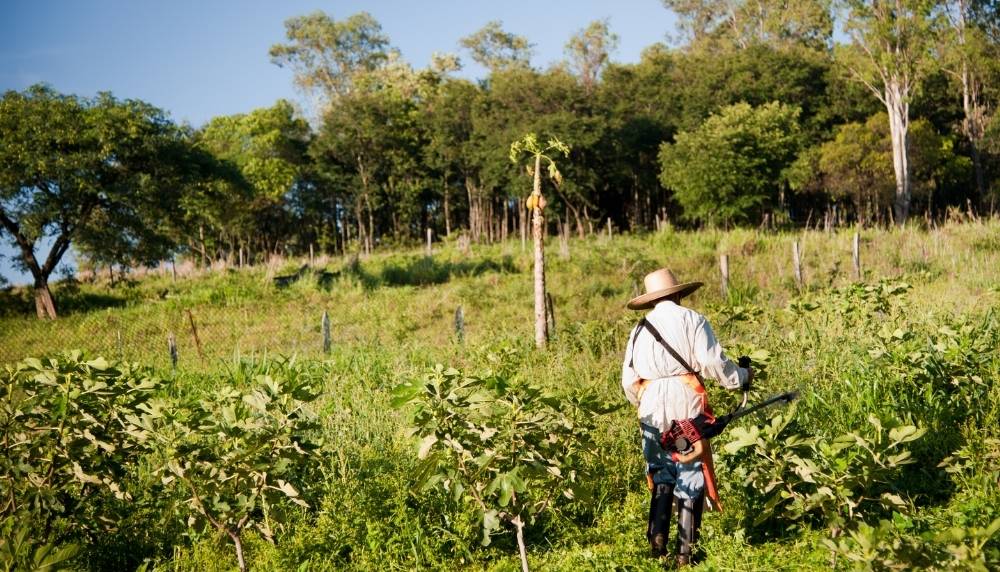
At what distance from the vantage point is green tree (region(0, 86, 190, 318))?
60.1ft

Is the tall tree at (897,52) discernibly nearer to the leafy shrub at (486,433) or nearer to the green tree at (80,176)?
the green tree at (80,176)

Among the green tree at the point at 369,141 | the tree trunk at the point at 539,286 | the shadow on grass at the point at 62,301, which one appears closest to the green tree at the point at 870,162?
the green tree at the point at 369,141

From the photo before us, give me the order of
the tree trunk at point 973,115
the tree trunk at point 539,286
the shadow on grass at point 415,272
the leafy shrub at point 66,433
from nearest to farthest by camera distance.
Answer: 1. the leafy shrub at point 66,433
2. the tree trunk at point 539,286
3. the shadow on grass at point 415,272
4. the tree trunk at point 973,115

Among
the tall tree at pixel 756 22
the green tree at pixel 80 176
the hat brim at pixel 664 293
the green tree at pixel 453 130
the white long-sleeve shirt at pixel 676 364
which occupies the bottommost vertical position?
the white long-sleeve shirt at pixel 676 364

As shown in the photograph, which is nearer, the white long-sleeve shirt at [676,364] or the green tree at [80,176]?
the white long-sleeve shirt at [676,364]

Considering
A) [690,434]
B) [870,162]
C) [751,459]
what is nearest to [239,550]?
[690,434]

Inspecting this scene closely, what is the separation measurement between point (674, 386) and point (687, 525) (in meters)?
0.75

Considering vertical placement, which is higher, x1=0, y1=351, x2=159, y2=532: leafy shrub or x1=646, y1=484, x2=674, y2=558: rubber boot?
x1=0, y1=351, x2=159, y2=532: leafy shrub

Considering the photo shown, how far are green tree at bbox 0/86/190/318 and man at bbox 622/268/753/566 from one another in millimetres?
18293

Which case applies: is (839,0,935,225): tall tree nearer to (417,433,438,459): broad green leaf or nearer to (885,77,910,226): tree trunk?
(885,77,910,226): tree trunk

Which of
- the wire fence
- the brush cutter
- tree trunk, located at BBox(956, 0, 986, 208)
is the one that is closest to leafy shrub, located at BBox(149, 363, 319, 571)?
the brush cutter

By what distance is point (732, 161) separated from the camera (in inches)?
1167

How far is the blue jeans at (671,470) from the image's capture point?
4.00 m

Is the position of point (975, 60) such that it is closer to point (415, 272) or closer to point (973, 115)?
point (973, 115)
